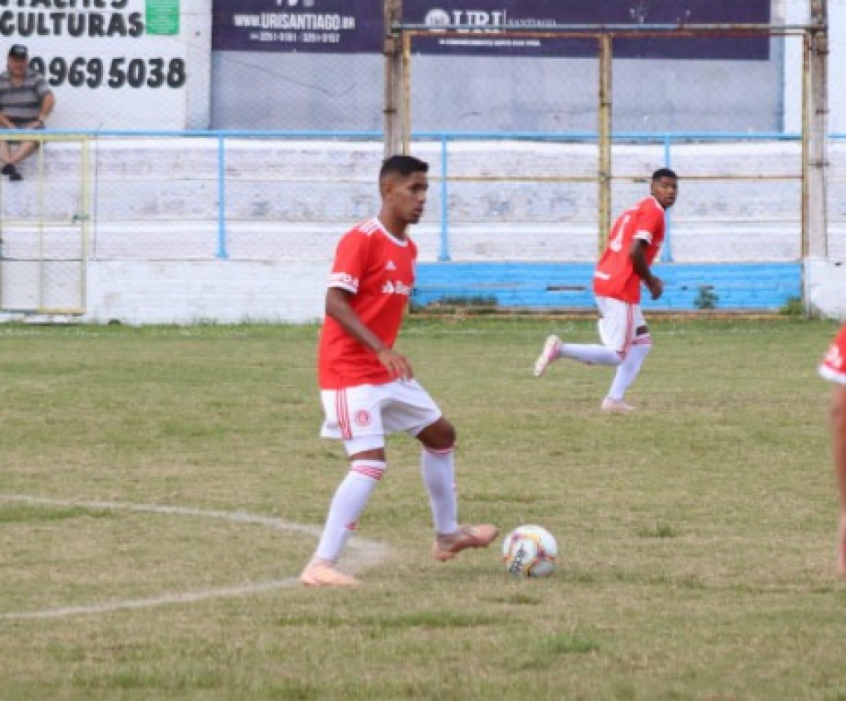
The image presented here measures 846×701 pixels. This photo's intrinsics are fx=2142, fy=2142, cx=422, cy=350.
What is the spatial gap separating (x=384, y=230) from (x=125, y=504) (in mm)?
2797

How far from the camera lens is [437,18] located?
99.8 ft

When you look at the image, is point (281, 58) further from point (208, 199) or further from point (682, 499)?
point (682, 499)

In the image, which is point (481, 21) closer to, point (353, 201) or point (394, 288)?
point (353, 201)

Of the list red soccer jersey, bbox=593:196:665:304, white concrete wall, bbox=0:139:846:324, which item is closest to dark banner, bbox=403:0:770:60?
white concrete wall, bbox=0:139:846:324

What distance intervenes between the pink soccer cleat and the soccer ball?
35 cm

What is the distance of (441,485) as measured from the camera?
8844 mm

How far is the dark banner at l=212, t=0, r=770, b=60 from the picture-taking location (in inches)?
1189

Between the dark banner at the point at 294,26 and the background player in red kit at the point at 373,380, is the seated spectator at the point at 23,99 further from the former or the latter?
the background player in red kit at the point at 373,380

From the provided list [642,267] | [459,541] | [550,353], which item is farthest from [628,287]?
[459,541]

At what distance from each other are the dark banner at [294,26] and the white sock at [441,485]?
21.9 m

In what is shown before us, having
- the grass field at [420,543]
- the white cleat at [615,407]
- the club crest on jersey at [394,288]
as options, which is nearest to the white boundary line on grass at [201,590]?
the grass field at [420,543]

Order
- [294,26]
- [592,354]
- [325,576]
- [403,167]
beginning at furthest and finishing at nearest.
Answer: [294,26], [592,354], [403,167], [325,576]

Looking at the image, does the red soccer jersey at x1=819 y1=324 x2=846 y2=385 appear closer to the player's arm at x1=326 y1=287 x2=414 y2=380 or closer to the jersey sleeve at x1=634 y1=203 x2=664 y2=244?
the player's arm at x1=326 y1=287 x2=414 y2=380

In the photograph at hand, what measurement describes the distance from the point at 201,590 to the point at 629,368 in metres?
7.95
